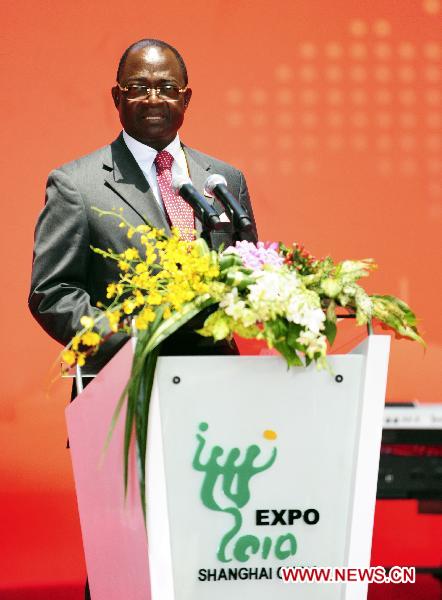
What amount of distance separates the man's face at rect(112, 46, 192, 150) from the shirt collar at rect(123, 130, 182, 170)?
24 millimetres

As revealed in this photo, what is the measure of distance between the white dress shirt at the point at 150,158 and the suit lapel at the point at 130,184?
0.02 meters

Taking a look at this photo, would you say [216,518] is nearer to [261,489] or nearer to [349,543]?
[261,489]

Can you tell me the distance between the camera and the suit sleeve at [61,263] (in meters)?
2.55

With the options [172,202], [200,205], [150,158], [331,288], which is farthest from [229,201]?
[150,158]

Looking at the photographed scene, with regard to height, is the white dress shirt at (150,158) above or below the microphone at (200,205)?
above

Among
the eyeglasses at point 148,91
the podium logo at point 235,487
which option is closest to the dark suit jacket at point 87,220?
the eyeglasses at point 148,91

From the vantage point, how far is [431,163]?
177 inches

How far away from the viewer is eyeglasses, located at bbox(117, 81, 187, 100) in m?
2.88

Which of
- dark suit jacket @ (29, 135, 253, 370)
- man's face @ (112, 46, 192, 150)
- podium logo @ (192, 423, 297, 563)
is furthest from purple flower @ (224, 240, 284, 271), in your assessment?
man's face @ (112, 46, 192, 150)

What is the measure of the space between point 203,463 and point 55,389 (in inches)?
93.5

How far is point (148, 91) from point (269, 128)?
1.59 m

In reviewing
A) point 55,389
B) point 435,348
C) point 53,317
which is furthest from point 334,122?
point 53,317

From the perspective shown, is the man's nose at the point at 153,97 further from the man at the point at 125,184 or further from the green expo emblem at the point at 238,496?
the green expo emblem at the point at 238,496

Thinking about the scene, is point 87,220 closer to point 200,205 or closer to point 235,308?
point 200,205
